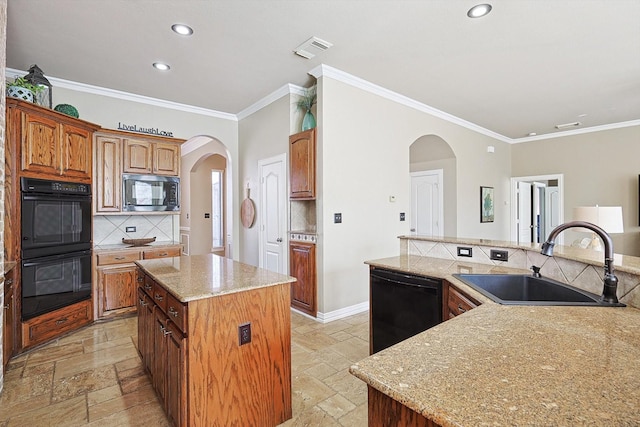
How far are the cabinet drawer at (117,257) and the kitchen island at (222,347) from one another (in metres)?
2.07

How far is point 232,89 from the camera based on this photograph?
166 inches

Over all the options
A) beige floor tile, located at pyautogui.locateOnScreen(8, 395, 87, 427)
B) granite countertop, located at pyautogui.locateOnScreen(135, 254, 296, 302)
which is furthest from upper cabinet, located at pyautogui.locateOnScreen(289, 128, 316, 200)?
beige floor tile, located at pyautogui.locateOnScreen(8, 395, 87, 427)

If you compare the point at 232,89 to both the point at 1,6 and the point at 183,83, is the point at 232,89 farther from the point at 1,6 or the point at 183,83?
the point at 1,6

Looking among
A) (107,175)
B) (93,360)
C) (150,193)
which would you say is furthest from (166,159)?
(93,360)

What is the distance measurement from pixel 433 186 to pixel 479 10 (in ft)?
12.0

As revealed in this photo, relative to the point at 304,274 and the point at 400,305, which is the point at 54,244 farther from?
the point at 400,305

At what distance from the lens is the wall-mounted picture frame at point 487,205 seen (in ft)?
19.9

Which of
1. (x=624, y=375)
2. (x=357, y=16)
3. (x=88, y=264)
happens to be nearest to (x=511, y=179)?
(x=357, y=16)

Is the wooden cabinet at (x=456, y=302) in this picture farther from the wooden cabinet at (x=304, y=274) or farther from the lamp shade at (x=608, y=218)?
the lamp shade at (x=608, y=218)

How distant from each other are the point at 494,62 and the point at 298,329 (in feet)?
11.6

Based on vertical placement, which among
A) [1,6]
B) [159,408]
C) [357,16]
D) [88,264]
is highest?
[357,16]

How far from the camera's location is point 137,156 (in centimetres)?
412

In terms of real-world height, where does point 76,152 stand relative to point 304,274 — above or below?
above

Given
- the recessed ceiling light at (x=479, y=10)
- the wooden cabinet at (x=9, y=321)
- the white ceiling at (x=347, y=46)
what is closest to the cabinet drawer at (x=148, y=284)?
the wooden cabinet at (x=9, y=321)
